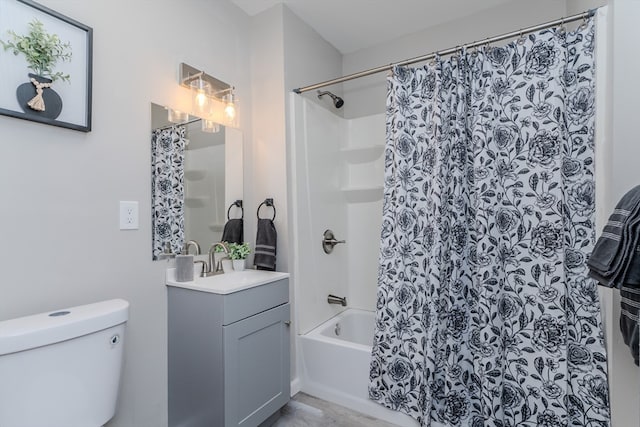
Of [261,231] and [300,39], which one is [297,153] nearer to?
[261,231]

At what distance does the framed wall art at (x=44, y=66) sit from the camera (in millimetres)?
1114

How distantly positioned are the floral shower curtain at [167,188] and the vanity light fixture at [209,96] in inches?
7.7

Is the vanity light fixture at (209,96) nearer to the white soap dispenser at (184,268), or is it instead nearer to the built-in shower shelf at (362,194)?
the white soap dispenser at (184,268)

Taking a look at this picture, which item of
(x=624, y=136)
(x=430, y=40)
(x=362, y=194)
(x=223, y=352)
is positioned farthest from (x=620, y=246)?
(x=430, y=40)

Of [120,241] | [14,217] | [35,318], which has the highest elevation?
[14,217]

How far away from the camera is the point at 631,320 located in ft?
3.54

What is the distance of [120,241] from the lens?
1437mm

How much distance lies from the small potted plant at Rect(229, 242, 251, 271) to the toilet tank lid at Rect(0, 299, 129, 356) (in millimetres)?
726

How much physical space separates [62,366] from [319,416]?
1383 millimetres

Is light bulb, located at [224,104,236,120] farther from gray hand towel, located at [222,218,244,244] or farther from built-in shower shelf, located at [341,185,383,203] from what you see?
built-in shower shelf, located at [341,185,383,203]

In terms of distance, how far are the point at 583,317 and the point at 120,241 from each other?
2.12 meters

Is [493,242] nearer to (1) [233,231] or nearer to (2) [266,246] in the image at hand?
(2) [266,246]

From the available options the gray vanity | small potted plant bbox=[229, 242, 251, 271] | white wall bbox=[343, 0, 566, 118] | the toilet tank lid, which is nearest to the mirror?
small potted plant bbox=[229, 242, 251, 271]

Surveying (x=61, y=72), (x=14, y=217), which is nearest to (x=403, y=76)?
(x=61, y=72)
